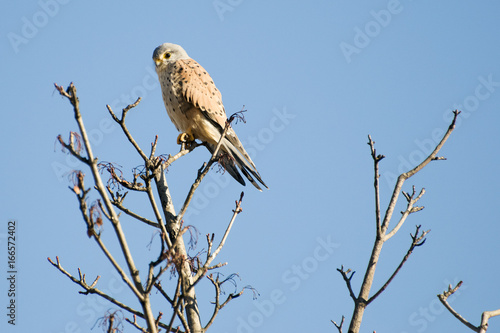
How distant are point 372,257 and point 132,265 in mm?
940

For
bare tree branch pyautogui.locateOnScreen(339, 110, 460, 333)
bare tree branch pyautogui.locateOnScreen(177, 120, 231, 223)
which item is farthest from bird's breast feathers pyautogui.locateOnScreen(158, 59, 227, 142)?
bare tree branch pyautogui.locateOnScreen(339, 110, 460, 333)

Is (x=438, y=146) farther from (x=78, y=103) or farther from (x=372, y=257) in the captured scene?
(x=78, y=103)

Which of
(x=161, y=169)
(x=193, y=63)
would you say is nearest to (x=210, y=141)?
(x=193, y=63)

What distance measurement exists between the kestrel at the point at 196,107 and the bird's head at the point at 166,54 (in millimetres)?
62

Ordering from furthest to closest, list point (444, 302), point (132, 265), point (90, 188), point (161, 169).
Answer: point (161, 169)
point (444, 302)
point (132, 265)
point (90, 188)

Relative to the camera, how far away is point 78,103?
174 cm

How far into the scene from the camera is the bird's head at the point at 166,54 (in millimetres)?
4750

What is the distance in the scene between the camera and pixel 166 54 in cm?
479

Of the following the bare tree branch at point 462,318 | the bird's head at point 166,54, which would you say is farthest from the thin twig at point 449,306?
the bird's head at point 166,54

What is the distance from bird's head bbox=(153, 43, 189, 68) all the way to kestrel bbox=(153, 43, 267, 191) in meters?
0.06

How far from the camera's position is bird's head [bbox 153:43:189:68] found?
187 inches

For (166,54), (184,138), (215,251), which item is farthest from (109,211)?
(166,54)

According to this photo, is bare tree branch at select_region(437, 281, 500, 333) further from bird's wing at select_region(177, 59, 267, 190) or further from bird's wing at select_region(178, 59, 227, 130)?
bird's wing at select_region(178, 59, 227, 130)

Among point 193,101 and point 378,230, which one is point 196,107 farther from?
point 378,230
